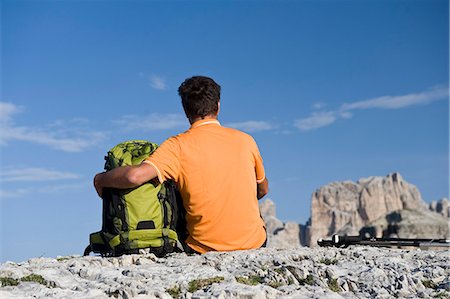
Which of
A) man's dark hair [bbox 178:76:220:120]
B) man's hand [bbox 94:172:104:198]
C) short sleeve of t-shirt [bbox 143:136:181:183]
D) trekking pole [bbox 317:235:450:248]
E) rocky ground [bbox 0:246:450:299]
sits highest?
man's dark hair [bbox 178:76:220:120]

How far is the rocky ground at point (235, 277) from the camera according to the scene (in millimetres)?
6605

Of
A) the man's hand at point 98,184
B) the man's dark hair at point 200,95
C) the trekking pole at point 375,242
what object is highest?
the man's dark hair at point 200,95

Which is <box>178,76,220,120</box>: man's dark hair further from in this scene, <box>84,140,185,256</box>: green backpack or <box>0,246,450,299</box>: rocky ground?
<box>0,246,450,299</box>: rocky ground

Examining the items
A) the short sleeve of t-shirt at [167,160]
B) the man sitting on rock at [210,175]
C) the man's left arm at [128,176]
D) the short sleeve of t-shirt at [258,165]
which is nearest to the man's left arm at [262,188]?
the short sleeve of t-shirt at [258,165]

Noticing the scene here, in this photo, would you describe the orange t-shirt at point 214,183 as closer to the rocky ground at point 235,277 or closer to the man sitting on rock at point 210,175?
the man sitting on rock at point 210,175

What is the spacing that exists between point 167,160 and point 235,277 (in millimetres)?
2208

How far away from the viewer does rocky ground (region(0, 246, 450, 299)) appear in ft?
21.7

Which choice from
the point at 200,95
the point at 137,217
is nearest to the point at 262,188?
the point at 200,95

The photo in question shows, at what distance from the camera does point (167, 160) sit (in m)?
8.70

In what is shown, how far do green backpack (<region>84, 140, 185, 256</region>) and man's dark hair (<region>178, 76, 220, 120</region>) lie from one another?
3.06 feet

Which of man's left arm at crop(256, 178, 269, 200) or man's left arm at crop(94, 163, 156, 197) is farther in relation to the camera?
man's left arm at crop(256, 178, 269, 200)

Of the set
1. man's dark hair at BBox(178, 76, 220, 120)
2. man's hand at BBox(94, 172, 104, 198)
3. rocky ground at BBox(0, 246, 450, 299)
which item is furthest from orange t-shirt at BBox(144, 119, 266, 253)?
man's hand at BBox(94, 172, 104, 198)

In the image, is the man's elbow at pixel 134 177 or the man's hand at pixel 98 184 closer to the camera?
the man's elbow at pixel 134 177

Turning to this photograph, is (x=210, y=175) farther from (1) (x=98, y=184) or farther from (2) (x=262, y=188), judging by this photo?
(1) (x=98, y=184)
